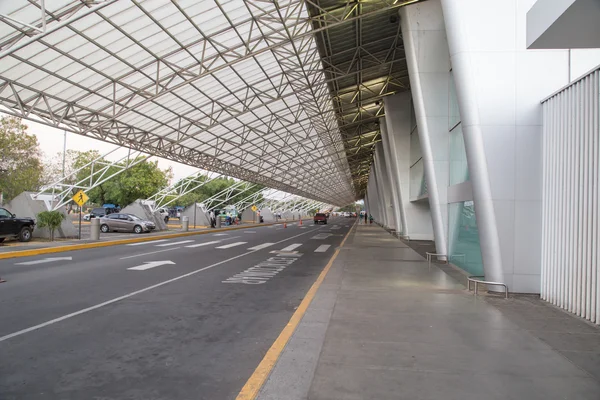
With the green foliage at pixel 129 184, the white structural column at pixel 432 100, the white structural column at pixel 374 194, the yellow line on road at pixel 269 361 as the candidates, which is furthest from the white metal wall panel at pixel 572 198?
the green foliage at pixel 129 184

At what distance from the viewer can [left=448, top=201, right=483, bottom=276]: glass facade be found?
39.1ft

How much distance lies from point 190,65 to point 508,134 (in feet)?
54.7

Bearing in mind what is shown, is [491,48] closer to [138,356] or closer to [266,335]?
[266,335]

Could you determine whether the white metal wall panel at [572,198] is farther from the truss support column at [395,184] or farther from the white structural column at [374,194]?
the white structural column at [374,194]

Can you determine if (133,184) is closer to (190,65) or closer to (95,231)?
(95,231)

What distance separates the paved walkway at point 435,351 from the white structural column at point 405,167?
1898cm

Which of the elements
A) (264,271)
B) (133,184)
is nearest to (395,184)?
(264,271)

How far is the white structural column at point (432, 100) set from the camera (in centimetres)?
1620

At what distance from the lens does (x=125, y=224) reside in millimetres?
32312

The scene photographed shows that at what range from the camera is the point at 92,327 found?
21.6ft

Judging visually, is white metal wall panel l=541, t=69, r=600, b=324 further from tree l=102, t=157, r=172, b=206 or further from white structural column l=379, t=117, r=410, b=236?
tree l=102, t=157, r=172, b=206

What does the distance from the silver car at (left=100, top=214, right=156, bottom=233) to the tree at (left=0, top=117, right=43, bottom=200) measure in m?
9.11

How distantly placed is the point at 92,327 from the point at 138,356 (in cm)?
173

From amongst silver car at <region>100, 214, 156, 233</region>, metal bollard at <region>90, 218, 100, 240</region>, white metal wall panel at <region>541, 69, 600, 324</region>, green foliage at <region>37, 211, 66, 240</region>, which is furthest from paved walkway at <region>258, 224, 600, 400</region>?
silver car at <region>100, 214, 156, 233</region>
